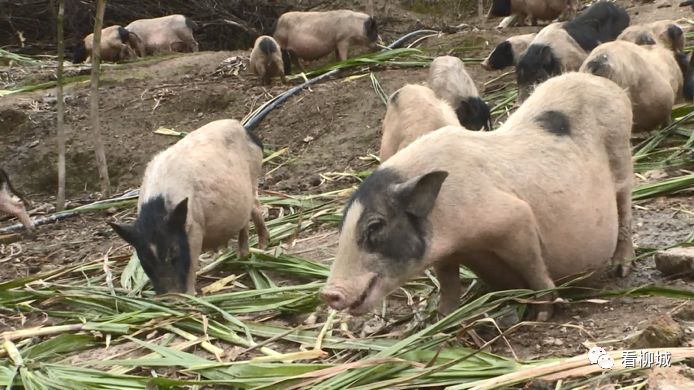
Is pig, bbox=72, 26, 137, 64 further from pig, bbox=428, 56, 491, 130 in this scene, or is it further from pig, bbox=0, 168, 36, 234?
pig, bbox=428, 56, 491, 130

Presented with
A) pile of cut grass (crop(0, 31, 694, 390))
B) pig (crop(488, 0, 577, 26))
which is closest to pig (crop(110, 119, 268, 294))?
pile of cut grass (crop(0, 31, 694, 390))

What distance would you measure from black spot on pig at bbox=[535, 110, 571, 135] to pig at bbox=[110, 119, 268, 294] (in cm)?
240

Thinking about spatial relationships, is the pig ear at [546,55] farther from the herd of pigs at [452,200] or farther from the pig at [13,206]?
the pig at [13,206]

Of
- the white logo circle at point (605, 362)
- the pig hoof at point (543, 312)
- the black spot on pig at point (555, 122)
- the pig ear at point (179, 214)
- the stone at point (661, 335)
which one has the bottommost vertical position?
the pig ear at point (179, 214)

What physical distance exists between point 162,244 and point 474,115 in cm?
381

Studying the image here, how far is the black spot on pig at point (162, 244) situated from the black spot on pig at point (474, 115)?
3.53 m

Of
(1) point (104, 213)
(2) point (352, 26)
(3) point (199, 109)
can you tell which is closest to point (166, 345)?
(1) point (104, 213)

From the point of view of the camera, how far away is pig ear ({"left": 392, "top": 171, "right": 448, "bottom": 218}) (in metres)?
4.48

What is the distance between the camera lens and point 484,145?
495cm

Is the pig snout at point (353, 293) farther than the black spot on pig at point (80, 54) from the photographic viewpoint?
No

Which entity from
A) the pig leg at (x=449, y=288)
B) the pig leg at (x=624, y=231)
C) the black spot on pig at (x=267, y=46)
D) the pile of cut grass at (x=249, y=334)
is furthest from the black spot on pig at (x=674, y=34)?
the pig leg at (x=449, y=288)

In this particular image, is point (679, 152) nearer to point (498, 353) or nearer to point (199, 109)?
point (498, 353)

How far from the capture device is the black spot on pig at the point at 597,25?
10945 mm

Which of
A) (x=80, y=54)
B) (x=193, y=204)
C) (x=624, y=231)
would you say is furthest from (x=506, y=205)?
(x=80, y=54)
